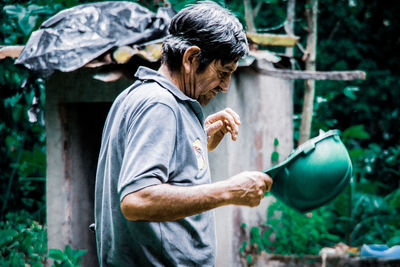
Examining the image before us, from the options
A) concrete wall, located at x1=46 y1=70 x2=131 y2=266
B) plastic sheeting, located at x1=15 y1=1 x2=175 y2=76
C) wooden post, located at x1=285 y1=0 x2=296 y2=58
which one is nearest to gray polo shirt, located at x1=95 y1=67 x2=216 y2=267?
plastic sheeting, located at x1=15 y1=1 x2=175 y2=76

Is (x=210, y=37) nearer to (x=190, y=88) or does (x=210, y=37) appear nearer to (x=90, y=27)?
(x=190, y=88)

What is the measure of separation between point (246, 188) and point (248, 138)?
127 inches

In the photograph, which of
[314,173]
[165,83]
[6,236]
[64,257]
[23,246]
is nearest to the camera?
[165,83]

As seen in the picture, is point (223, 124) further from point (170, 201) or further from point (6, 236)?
point (6, 236)

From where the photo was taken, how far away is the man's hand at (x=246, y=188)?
1.66 meters

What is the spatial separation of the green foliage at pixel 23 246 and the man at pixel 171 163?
3171 mm

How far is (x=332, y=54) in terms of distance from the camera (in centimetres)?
927

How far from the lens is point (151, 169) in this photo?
1.54 m

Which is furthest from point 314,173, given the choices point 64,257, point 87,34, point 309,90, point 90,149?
point 309,90

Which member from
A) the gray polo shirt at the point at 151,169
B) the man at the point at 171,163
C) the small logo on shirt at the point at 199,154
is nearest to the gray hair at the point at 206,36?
the man at the point at 171,163

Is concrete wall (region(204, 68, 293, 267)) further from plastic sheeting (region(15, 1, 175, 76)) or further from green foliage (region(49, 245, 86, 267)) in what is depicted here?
green foliage (region(49, 245, 86, 267))

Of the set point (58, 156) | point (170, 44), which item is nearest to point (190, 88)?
point (170, 44)

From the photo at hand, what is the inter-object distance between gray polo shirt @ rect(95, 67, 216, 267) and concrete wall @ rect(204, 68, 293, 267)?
257 centimetres

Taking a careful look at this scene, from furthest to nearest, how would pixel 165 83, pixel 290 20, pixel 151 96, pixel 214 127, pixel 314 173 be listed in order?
pixel 290 20
pixel 214 127
pixel 314 173
pixel 165 83
pixel 151 96
